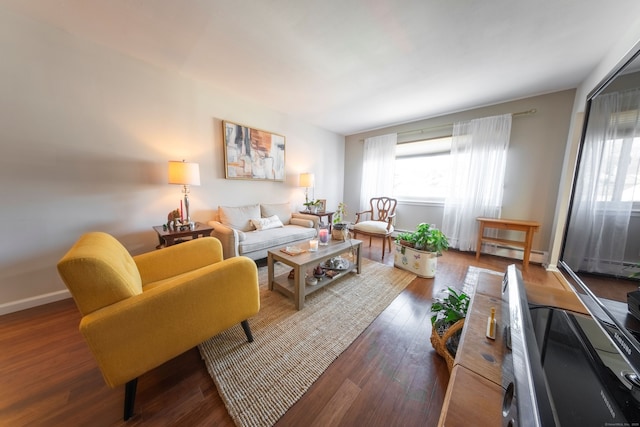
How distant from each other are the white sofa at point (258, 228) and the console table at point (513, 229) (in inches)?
94.0

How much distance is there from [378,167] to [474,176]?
5.12 ft

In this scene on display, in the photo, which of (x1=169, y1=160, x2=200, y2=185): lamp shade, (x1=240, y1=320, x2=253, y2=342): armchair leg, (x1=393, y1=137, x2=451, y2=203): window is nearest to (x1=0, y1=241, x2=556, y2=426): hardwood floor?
(x1=240, y1=320, x2=253, y2=342): armchair leg

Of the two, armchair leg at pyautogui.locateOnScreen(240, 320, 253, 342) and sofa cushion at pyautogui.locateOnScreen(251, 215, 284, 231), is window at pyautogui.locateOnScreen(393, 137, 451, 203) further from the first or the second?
armchair leg at pyautogui.locateOnScreen(240, 320, 253, 342)

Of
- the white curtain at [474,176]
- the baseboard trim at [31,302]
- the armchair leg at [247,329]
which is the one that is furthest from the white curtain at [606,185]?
the baseboard trim at [31,302]

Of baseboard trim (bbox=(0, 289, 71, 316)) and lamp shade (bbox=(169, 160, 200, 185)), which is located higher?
lamp shade (bbox=(169, 160, 200, 185))

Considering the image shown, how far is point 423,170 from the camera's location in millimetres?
3615

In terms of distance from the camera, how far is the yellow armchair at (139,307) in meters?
0.78

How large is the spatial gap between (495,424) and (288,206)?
309cm

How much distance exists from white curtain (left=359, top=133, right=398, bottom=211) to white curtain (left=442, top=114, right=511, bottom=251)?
99 cm

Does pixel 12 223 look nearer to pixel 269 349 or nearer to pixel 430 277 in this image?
pixel 269 349

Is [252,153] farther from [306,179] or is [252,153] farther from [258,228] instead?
[258,228]

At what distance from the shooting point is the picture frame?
106 inches

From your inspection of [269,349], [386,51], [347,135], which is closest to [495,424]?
[269,349]

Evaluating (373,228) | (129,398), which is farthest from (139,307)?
(373,228)
